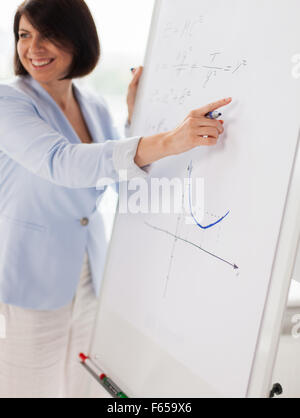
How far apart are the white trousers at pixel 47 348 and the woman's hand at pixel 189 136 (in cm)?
58

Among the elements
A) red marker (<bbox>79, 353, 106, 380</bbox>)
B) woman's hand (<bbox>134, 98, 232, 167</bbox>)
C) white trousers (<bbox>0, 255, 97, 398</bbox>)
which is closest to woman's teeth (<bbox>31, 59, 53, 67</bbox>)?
woman's hand (<bbox>134, 98, 232, 167</bbox>)

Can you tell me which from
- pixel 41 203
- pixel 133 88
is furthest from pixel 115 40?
pixel 41 203

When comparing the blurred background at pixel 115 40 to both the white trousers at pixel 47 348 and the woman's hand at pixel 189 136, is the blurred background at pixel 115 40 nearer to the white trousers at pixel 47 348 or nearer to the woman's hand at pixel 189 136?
the white trousers at pixel 47 348

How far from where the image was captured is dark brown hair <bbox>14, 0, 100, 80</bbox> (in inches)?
43.4

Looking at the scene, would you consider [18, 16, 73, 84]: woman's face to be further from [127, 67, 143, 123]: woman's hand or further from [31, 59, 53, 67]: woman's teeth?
[127, 67, 143, 123]: woman's hand

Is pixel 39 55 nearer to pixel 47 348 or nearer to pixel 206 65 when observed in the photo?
pixel 206 65

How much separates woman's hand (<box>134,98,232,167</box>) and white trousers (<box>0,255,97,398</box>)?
22.7 inches

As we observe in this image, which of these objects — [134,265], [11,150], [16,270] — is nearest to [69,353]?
[16,270]

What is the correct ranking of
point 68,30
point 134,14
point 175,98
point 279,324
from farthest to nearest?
point 134,14 < point 68,30 < point 175,98 < point 279,324

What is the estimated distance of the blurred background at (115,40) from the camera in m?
2.20

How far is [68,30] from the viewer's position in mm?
1140
